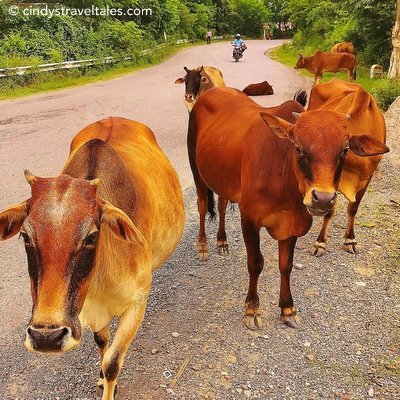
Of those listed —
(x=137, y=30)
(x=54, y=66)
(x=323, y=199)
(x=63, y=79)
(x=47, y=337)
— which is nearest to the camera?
(x=47, y=337)

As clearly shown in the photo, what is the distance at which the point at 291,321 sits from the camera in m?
3.93

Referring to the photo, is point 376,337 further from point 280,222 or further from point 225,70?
point 225,70

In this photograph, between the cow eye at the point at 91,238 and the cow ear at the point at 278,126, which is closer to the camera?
→ the cow eye at the point at 91,238

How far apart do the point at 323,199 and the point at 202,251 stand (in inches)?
86.9

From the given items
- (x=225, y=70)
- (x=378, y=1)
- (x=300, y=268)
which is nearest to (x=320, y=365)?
(x=300, y=268)

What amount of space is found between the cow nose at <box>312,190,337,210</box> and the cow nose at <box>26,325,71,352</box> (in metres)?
1.76

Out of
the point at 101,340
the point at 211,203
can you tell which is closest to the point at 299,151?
the point at 101,340

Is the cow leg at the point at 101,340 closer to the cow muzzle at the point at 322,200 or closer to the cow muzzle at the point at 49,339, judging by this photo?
the cow muzzle at the point at 49,339

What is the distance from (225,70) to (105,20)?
22.4 feet

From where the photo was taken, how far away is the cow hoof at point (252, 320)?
12.8 feet

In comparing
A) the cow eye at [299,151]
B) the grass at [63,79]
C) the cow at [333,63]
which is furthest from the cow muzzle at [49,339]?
the cow at [333,63]

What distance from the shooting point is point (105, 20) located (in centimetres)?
2361

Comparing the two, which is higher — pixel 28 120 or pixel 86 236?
pixel 86 236

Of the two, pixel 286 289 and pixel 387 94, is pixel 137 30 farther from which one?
pixel 286 289
